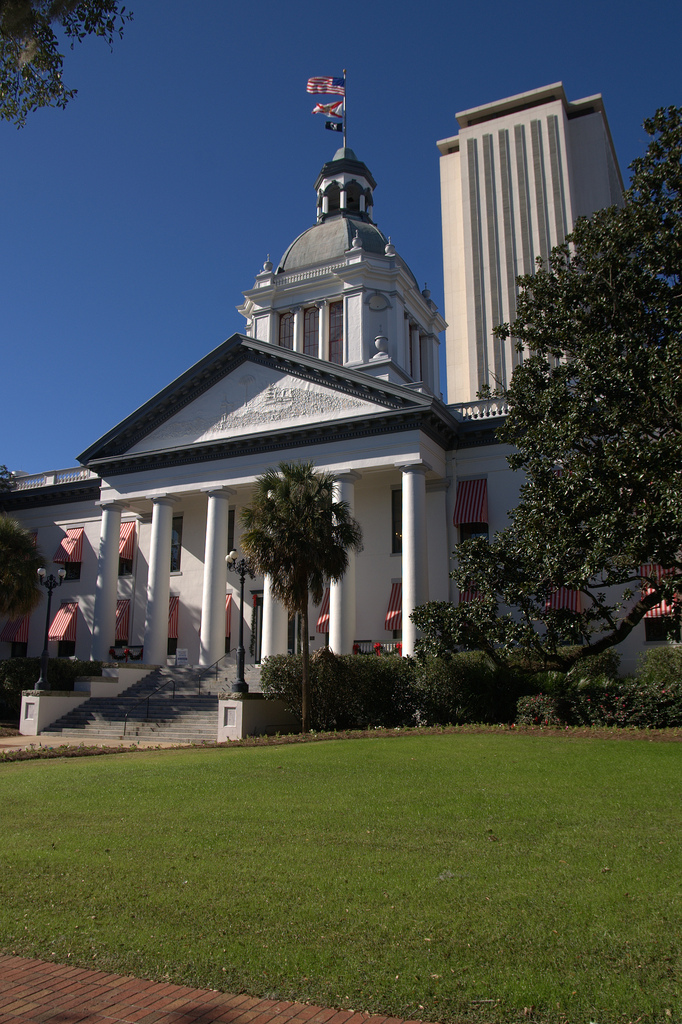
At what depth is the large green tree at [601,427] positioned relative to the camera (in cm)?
1445

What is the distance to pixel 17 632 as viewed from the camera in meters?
38.7

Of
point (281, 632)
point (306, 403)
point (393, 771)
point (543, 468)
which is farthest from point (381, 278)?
point (393, 771)

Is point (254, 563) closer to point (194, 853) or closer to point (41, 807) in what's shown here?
point (41, 807)

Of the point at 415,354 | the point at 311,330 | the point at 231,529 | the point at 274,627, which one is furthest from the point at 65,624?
the point at 415,354

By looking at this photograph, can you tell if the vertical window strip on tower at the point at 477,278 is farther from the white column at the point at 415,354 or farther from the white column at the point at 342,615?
the white column at the point at 342,615

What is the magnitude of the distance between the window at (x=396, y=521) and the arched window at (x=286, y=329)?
52.5 feet

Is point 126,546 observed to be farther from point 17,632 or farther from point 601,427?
point 601,427

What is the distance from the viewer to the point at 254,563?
21500 millimetres

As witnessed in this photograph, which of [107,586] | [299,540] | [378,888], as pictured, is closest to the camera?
[378,888]

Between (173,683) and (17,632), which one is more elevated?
(17,632)

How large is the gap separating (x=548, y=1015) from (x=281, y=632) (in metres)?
26.0

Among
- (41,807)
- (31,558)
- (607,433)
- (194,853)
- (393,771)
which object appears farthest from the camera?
(31,558)

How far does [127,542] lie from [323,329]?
54.0 ft

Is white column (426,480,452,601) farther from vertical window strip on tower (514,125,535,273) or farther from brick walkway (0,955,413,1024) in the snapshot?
vertical window strip on tower (514,125,535,273)
